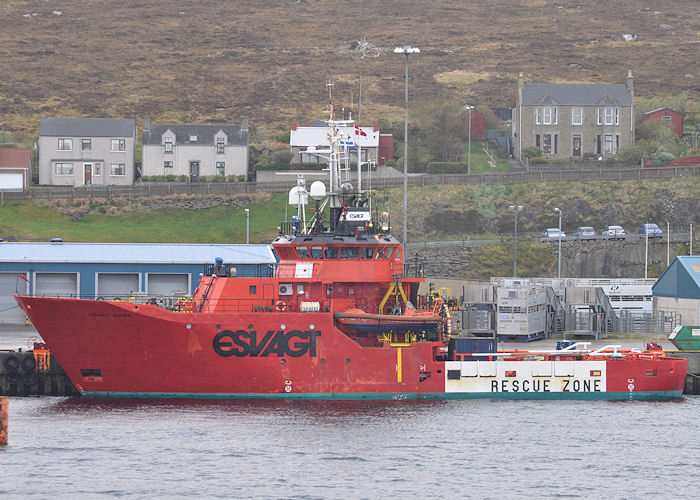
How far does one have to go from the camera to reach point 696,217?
91812mm

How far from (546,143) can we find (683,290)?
5188 centimetres

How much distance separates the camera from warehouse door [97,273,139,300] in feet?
204

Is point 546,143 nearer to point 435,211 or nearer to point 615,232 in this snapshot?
point 435,211

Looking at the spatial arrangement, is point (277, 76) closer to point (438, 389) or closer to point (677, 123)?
point (677, 123)

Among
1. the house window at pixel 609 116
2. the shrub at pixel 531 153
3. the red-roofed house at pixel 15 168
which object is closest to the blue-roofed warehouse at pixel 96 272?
the red-roofed house at pixel 15 168

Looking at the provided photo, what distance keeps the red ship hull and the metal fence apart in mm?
51519

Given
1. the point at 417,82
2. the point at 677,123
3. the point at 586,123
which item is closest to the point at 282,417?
the point at 586,123

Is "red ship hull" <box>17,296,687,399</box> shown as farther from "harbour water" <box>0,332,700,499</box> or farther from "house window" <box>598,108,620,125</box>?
"house window" <box>598,108,620,125</box>

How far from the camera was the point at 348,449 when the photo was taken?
3791 cm

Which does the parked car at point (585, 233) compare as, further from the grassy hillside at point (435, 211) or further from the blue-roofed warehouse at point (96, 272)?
the blue-roofed warehouse at point (96, 272)

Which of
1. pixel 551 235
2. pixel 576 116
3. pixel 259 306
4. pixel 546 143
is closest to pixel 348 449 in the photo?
pixel 259 306

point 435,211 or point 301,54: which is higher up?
point 301,54

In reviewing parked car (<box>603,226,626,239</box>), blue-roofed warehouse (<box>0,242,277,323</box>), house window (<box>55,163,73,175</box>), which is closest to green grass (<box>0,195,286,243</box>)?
house window (<box>55,163,73,175</box>)

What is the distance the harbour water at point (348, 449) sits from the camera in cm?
3409
